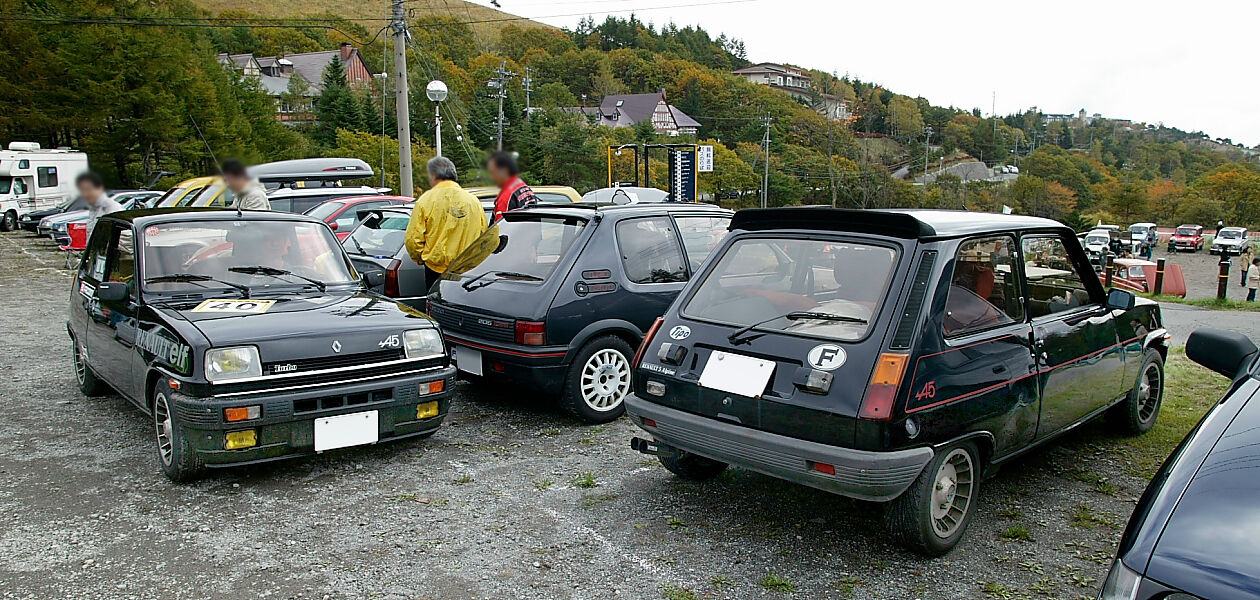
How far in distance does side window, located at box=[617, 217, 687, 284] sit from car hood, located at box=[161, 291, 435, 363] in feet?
5.57

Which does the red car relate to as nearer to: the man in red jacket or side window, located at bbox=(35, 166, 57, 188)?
the man in red jacket

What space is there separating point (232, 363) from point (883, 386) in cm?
338

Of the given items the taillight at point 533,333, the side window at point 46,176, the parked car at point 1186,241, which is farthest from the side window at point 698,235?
the parked car at point 1186,241

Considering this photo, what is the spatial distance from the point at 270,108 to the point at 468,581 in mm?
50625

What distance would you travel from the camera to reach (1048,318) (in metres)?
4.44

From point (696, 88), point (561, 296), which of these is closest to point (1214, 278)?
point (561, 296)

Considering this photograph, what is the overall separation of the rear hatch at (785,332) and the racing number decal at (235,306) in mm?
2470

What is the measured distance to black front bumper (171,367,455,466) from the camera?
4379 mm

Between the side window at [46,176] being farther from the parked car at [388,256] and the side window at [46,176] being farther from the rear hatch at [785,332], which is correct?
the rear hatch at [785,332]

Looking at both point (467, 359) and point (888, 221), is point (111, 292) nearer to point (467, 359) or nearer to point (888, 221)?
point (467, 359)

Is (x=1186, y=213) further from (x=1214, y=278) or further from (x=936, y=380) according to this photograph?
(x=936, y=380)

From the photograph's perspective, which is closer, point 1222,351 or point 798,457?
point 1222,351

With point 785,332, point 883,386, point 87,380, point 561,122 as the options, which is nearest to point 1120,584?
point 883,386

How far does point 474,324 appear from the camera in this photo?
6023 millimetres
